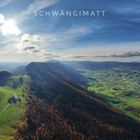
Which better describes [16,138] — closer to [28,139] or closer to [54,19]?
[28,139]

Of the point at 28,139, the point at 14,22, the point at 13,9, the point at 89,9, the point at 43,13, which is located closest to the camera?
the point at 43,13

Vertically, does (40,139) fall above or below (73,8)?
below

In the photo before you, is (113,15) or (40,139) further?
(40,139)

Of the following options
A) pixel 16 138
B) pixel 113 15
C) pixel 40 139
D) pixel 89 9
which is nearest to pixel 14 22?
pixel 89 9

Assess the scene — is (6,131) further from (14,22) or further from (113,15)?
(113,15)

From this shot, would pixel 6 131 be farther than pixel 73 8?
Yes

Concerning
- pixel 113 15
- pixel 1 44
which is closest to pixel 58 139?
pixel 1 44

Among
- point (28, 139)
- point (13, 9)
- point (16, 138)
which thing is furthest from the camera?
point (28, 139)

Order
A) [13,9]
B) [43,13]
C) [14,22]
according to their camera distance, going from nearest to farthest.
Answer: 1. [43,13]
2. [13,9]
3. [14,22]

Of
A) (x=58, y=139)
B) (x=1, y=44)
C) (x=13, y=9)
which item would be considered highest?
(x=13, y=9)
